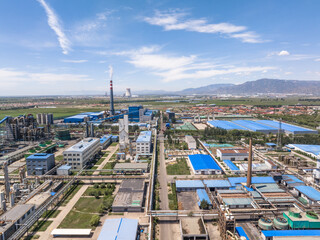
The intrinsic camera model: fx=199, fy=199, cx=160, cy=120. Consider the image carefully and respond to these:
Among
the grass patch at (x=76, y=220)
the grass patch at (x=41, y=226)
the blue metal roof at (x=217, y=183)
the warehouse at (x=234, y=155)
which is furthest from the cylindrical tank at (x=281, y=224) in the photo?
the grass patch at (x=41, y=226)

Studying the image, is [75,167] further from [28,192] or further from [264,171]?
[264,171]

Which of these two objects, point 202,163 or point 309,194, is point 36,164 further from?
point 309,194

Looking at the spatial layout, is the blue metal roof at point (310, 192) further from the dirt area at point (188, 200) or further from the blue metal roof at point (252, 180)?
the dirt area at point (188, 200)

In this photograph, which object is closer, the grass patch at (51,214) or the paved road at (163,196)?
the paved road at (163,196)

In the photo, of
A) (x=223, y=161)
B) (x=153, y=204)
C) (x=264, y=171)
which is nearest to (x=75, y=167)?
(x=153, y=204)

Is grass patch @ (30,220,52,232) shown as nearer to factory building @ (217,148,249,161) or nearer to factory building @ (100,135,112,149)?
factory building @ (100,135,112,149)

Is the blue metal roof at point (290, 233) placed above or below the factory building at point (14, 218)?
below

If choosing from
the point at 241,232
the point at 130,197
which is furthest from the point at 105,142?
the point at 241,232
